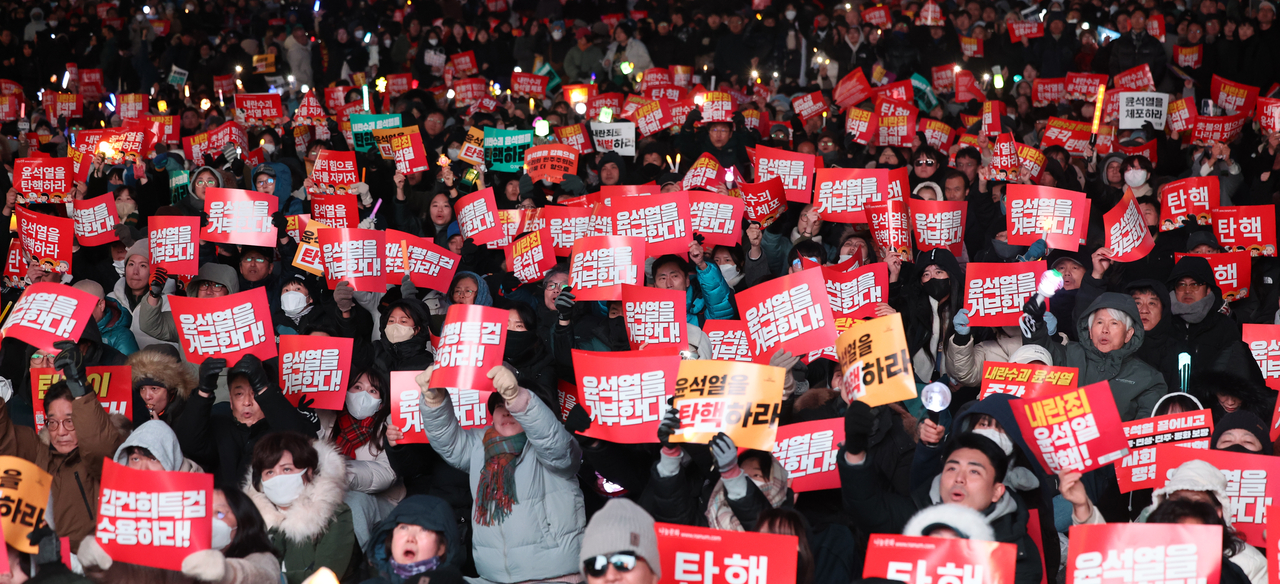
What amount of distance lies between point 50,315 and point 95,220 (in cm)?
248

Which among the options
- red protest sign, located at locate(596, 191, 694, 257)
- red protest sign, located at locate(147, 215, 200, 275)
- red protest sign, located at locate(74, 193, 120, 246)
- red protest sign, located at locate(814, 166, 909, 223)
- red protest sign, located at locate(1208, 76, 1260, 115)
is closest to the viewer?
red protest sign, located at locate(596, 191, 694, 257)

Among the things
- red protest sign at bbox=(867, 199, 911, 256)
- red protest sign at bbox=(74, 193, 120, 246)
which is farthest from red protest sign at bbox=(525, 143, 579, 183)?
red protest sign at bbox=(74, 193, 120, 246)

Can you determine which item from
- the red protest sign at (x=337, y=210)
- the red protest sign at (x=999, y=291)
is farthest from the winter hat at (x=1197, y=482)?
the red protest sign at (x=337, y=210)

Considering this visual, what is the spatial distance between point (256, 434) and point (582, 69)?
417 inches

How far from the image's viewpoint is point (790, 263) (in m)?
7.56

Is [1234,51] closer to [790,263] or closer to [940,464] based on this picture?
[790,263]

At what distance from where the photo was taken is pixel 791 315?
5418 mm

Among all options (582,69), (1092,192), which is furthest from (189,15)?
(1092,192)

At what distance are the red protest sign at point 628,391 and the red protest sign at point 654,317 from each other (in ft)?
3.38

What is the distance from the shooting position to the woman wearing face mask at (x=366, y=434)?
5.00m

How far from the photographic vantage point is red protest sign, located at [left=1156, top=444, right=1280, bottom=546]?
427cm

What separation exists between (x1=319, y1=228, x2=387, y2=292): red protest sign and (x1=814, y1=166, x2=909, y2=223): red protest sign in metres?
3.08

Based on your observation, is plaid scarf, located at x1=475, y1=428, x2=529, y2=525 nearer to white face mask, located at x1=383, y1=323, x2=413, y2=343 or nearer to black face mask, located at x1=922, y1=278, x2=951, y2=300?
white face mask, located at x1=383, y1=323, x2=413, y2=343

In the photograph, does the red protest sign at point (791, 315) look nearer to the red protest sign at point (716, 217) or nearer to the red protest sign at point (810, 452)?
the red protest sign at point (810, 452)
